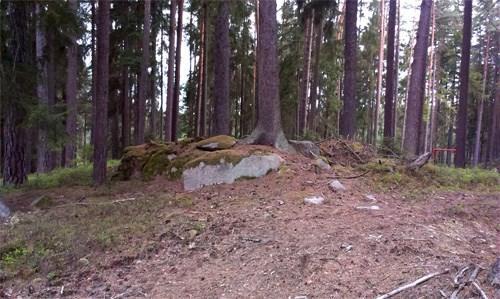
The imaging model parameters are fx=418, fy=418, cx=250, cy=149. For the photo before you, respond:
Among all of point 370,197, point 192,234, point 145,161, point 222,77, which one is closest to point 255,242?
point 192,234

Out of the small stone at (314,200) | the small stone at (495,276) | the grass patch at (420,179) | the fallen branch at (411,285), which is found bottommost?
the fallen branch at (411,285)

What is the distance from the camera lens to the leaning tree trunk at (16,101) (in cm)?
895

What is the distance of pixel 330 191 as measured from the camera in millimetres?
6645

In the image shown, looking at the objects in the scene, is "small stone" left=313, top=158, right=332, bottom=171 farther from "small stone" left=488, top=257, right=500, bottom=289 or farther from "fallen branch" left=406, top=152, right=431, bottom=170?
"small stone" left=488, top=257, right=500, bottom=289

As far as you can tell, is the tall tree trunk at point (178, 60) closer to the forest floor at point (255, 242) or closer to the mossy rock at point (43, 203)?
the mossy rock at point (43, 203)

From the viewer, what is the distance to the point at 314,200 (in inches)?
245

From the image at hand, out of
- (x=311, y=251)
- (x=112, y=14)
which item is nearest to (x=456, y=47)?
(x=112, y=14)

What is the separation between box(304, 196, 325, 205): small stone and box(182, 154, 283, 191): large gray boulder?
1.31m

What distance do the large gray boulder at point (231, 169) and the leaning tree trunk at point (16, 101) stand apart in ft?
14.1

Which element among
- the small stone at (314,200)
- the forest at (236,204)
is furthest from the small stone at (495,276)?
the small stone at (314,200)

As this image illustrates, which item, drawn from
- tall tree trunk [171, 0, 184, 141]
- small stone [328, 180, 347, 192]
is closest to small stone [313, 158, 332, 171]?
small stone [328, 180, 347, 192]

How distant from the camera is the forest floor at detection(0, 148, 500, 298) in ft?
13.1

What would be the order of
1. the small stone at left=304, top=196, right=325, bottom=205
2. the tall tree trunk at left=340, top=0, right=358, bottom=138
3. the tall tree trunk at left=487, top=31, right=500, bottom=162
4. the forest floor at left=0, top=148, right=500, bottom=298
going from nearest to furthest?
the forest floor at left=0, top=148, right=500, bottom=298 → the small stone at left=304, top=196, right=325, bottom=205 → the tall tree trunk at left=340, top=0, right=358, bottom=138 → the tall tree trunk at left=487, top=31, right=500, bottom=162

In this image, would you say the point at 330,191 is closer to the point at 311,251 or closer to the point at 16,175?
the point at 311,251
